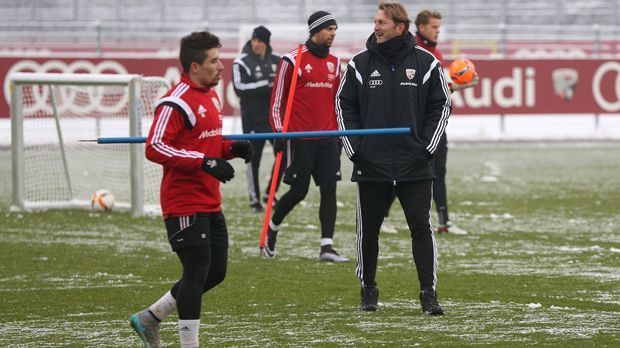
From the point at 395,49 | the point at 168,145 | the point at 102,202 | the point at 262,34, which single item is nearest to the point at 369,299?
the point at 395,49

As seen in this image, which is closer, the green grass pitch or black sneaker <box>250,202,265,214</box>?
the green grass pitch

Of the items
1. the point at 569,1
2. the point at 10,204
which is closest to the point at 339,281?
the point at 10,204

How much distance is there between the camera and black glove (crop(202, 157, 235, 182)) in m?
6.59

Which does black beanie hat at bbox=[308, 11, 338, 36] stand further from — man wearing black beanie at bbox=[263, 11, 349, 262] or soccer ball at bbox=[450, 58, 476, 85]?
soccer ball at bbox=[450, 58, 476, 85]

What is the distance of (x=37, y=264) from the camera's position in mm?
10945

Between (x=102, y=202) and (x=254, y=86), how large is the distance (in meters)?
2.26

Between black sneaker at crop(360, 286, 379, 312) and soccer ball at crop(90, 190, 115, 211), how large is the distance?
7.01 m

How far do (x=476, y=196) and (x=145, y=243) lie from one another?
5.68m

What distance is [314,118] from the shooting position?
11.1 m

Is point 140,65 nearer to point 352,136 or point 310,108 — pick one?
point 310,108

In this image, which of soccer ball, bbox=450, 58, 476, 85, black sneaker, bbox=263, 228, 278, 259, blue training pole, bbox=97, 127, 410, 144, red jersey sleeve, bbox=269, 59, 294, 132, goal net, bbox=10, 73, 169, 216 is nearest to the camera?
blue training pole, bbox=97, 127, 410, 144

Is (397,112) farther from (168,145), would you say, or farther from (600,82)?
(600,82)

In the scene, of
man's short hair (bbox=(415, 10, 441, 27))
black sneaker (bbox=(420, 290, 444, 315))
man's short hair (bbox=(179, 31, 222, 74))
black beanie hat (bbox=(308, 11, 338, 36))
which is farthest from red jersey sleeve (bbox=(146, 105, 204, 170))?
man's short hair (bbox=(415, 10, 441, 27))

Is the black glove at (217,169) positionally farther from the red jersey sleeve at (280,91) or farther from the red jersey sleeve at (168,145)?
the red jersey sleeve at (280,91)
